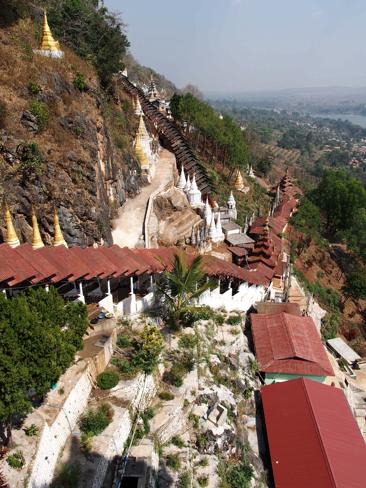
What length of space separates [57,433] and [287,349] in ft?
53.4

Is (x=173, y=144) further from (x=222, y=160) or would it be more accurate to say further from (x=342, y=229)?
(x=342, y=229)

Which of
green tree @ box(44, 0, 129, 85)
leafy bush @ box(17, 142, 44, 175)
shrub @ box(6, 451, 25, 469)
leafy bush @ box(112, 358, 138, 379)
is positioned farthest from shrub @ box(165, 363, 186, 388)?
green tree @ box(44, 0, 129, 85)

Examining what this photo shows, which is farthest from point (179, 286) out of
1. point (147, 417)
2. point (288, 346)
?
point (288, 346)

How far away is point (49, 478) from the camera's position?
12.4m

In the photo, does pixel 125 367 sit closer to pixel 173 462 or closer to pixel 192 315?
pixel 173 462

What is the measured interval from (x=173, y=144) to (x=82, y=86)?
25.3 m

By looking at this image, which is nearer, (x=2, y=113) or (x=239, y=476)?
(x=239, y=476)

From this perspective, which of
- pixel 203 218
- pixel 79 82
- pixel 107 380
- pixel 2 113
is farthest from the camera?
pixel 203 218

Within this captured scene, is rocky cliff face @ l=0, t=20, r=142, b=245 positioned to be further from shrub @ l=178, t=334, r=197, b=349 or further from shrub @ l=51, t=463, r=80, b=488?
shrub @ l=51, t=463, r=80, b=488

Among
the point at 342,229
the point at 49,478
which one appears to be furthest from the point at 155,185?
the point at 342,229

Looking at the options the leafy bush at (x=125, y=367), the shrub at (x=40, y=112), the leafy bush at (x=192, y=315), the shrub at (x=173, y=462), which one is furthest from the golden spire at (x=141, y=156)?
the shrub at (x=173, y=462)

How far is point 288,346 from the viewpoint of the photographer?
25203mm

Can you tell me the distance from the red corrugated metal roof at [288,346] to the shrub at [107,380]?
1126 centimetres

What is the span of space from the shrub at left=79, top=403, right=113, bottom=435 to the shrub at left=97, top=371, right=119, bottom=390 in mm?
1147
